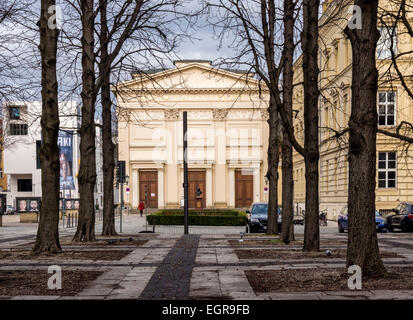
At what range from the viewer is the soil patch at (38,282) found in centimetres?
900

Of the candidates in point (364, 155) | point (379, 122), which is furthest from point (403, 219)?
point (364, 155)

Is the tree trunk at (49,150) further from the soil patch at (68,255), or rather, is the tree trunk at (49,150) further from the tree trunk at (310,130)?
the tree trunk at (310,130)

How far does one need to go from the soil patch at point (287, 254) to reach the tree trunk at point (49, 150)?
4.49m

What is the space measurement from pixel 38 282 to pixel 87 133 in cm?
1003

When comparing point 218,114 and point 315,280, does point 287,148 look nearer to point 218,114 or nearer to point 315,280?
point 315,280

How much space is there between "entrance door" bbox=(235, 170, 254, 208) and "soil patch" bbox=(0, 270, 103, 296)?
6026 centimetres

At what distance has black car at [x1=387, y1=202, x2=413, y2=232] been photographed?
31.2m

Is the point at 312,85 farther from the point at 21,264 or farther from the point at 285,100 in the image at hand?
the point at 21,264

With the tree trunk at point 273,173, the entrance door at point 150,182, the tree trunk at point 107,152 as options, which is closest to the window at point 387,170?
the tree trunk at point 273,173

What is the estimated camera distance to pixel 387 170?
40531 mm

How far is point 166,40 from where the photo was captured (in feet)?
63.5

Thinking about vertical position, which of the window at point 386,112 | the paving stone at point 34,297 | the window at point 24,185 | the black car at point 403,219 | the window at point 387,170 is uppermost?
the window at point 386,112
